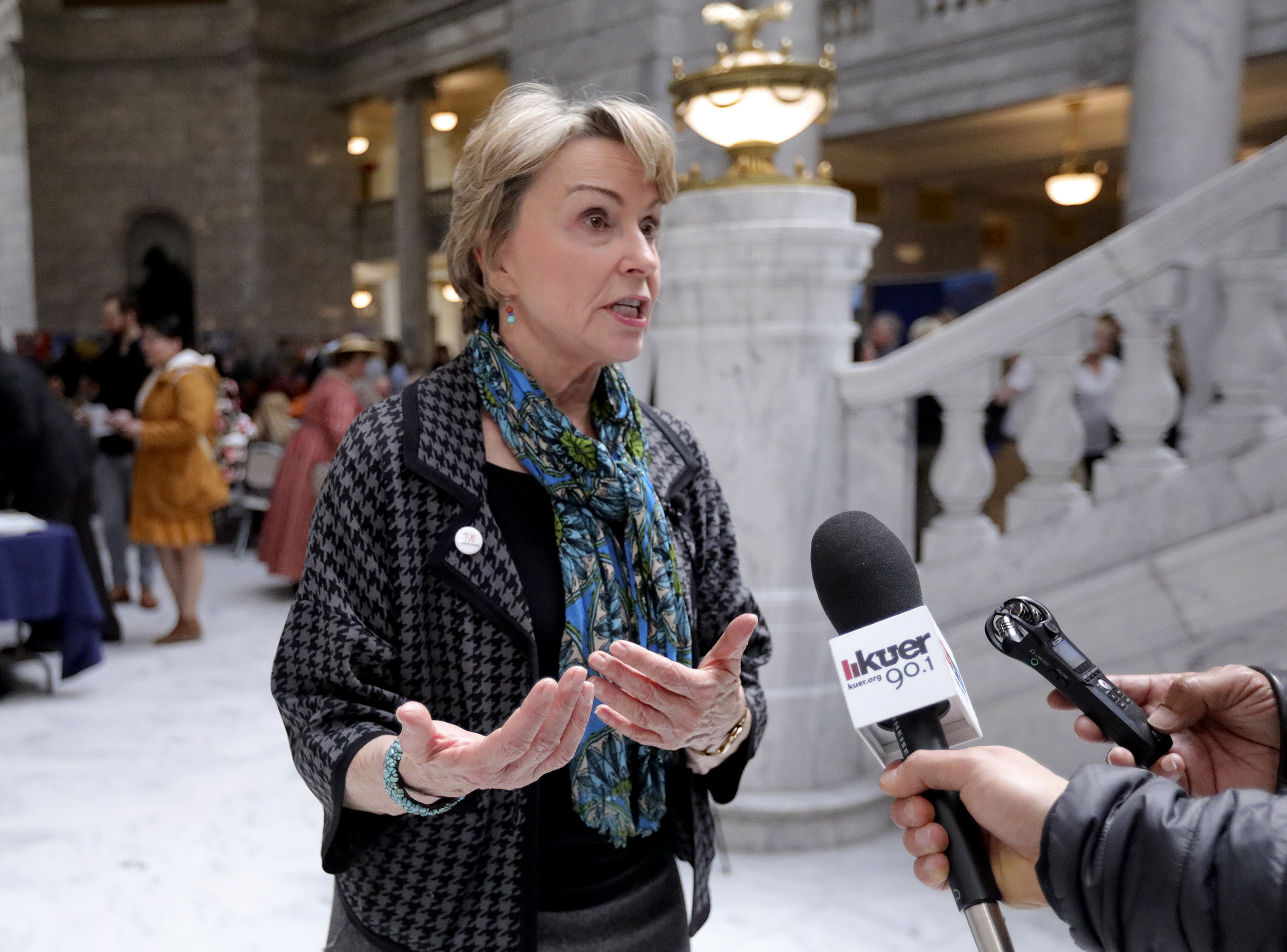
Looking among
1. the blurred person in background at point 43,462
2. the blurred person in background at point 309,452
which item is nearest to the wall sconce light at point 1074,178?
the blurred person in background at point 309,452

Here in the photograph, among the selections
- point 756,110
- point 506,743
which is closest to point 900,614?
point 506,743

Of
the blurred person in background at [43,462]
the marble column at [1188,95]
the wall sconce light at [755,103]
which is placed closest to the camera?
the wall sconce light at [755,103]

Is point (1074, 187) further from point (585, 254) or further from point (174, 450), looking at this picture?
point (585, 254)

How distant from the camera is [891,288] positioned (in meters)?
12.6

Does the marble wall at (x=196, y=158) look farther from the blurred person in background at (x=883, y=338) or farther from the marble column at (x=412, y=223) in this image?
the blurred person in background at (x=883, y=338)

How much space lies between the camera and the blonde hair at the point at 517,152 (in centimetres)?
153

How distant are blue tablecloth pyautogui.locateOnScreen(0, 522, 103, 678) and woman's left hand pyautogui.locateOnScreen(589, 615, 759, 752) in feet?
16.3

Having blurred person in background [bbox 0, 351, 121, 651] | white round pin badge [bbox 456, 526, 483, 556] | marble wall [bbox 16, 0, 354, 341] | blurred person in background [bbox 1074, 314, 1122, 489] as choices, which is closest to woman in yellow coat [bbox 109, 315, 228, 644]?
blurred person in background [bbox 0, 351, 121, 651]

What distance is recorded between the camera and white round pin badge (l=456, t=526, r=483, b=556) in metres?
1.42

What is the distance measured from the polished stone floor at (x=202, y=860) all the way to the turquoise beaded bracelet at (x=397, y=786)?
1.95 meters

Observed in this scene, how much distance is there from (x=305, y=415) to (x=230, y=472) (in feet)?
9.38

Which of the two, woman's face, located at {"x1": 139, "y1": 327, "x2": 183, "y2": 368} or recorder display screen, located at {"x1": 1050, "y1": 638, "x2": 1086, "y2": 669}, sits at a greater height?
woman's face, located at {"x1": 139, "y1": 327, "x2": 183, "y2": 368}

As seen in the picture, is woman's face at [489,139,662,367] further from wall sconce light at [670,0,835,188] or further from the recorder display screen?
wall sconce light at [670,0,835,188]

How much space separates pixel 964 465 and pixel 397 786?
2422 mm
